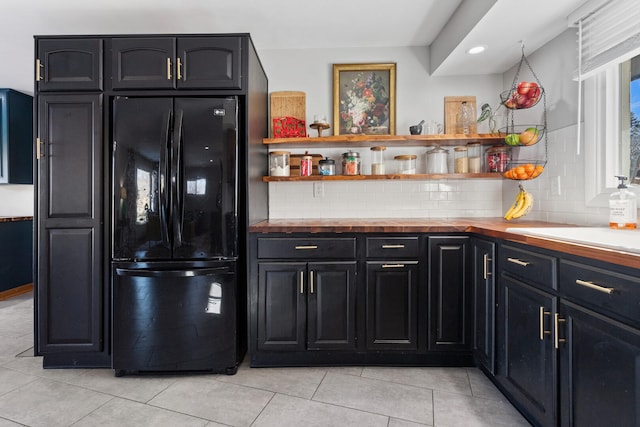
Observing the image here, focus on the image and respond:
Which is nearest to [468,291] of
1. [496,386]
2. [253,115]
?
[496,386]

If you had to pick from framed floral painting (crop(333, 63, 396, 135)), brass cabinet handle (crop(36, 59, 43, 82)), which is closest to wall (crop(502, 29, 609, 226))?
framed floral painting (crop(333, 63, 396, 135))

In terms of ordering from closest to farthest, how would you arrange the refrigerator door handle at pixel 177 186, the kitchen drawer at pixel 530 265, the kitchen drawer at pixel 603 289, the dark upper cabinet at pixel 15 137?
1. the kitchen drawer at pixel 603 289
2. the kitchen drawer at pixel 530 265
3. the refrigerator door handle at pixel 177 186
4. the dark upper cabinet at pixel 15 137

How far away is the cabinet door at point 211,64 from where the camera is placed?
2.15 meters

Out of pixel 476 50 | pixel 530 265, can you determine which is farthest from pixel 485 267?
pixel 476 50

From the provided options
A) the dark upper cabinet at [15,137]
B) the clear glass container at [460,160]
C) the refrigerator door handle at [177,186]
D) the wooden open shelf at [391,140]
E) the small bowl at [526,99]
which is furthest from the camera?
the dark upper cabinet at [15,137]

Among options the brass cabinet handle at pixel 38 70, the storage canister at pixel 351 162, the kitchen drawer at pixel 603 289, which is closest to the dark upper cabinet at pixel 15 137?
the brass cabinet handle at pixel 38 70

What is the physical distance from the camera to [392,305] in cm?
219

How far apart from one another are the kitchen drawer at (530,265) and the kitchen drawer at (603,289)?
57 millimetres

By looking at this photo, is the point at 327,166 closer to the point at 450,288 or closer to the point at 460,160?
the point at 460,160

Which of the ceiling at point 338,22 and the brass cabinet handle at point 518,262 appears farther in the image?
the ceiling at point 338,22

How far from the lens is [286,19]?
248 cm

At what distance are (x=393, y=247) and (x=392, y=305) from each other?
370 millimetres

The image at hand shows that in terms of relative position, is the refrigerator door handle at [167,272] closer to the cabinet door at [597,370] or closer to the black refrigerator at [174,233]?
the black refrigerator at [174,233]

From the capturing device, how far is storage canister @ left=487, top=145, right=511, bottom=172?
2643mm
